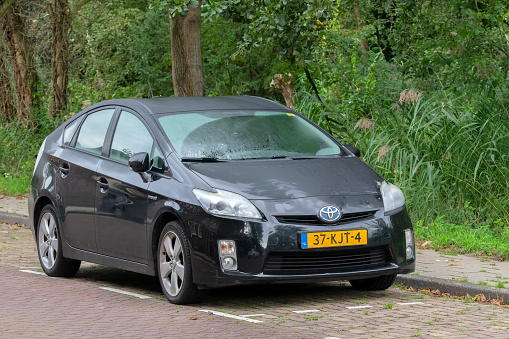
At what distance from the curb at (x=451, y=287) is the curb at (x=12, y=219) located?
285 inches

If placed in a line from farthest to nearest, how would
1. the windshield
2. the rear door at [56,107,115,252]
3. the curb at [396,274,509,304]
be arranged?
the rear door at [56,107,115,252]
the windshield
the curb at [396,274,509,304]

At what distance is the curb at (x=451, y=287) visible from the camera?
765 centimetres

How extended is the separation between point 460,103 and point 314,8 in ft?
8.15

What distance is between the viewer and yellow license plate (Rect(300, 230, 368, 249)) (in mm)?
7035

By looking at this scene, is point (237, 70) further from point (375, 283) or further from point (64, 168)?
point (375, 283)

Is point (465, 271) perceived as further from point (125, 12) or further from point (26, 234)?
point (125, 12)

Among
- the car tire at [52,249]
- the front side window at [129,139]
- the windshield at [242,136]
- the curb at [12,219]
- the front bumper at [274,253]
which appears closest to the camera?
the front bumper at [274,253]

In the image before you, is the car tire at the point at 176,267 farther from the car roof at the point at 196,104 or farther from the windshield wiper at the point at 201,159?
the car roof at the point at 196,104

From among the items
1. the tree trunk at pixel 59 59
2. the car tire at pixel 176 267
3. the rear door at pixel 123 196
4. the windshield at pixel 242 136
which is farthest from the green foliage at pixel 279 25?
the tree trunk at pixel 59 59

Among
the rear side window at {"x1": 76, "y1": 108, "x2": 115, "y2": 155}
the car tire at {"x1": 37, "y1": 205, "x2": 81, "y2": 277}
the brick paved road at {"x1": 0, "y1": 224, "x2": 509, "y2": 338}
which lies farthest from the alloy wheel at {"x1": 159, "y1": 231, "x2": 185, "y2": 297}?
the car tire at {"x1": 37, "y1": 205, "x2": 81, "y2": 277}

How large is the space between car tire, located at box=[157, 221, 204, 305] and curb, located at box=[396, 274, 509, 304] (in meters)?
2.05

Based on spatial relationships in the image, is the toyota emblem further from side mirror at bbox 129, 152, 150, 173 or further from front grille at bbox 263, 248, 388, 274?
side mirror at bbox 129, 152, 150, 173

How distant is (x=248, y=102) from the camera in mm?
8906

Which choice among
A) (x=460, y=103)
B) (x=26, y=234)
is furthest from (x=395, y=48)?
(x=26, y=234)
